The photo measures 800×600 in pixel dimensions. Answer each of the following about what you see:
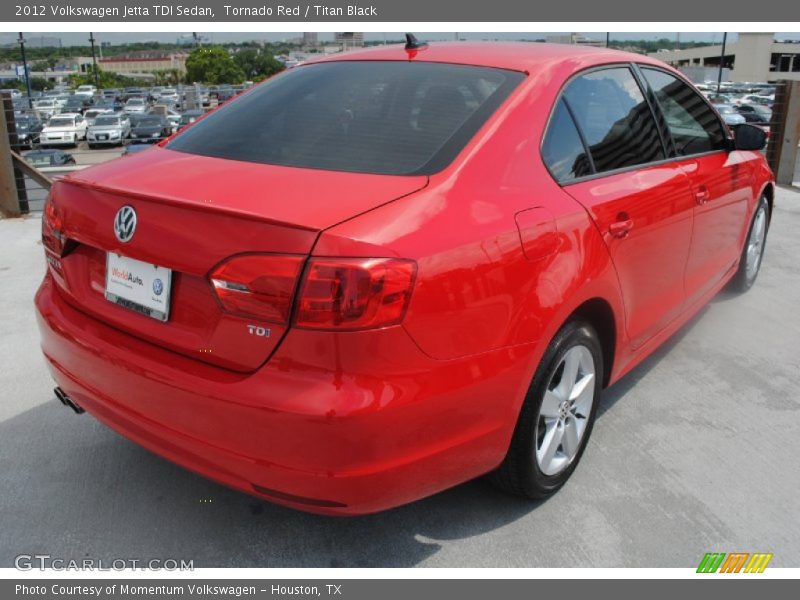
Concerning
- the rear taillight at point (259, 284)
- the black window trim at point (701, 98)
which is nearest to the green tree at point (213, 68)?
the black window trim at point (701, 98)

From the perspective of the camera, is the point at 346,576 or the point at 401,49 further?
the point at 401,49

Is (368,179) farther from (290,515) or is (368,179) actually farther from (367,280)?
(290,515)

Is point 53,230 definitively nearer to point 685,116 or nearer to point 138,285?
point 138,285

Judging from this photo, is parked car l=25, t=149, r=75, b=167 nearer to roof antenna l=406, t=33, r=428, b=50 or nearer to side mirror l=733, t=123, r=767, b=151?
roof antenna l=406, t=33, r=428, b=50

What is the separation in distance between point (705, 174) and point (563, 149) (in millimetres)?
1357

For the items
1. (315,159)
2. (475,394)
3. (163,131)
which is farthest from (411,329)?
(163,131)

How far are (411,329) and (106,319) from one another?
1070 mm

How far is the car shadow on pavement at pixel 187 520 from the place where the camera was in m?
2.53

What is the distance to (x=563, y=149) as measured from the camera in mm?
2742

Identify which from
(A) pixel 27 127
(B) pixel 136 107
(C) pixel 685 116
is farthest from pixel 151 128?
(C) pixel 685 116

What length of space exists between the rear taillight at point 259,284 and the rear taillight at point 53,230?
0.86 metres

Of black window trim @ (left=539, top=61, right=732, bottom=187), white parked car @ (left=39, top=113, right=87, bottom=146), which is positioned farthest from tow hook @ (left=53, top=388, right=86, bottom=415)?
white parked car @ (left=39, top=113, right=87, bottom=146)

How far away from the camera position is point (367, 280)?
196 cm

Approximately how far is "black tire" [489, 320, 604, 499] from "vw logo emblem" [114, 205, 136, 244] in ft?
4.51
